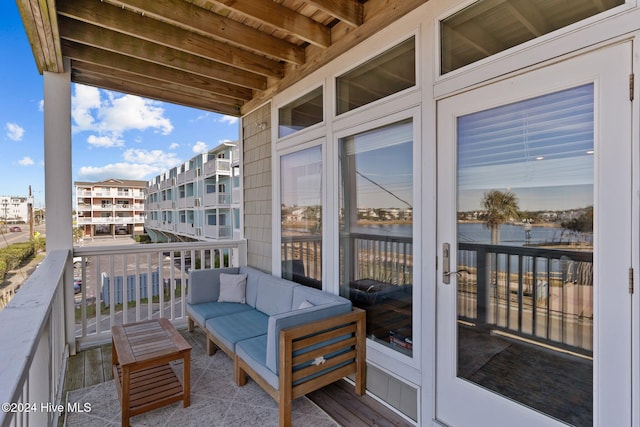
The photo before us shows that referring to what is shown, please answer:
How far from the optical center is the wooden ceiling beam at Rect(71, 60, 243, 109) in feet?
11.3

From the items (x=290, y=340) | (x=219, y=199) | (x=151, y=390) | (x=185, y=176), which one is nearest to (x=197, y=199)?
(x=185, y=176)

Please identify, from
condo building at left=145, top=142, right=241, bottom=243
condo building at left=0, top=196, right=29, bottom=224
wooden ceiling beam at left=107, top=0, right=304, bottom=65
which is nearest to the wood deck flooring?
condo building at left=0, top=196, right=29, bottom=224

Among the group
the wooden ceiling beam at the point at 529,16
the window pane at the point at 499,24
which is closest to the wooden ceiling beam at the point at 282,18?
the window pane at the point at 499,24

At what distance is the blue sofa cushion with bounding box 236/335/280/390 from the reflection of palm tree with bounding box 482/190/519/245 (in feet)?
5.62

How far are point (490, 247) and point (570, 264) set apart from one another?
0.40 meters

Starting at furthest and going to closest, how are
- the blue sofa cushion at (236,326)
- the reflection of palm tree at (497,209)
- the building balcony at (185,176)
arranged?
the building balcony at (185,176), the blue sofa cushion at (236,326), the reflection of palm tree at (497,209)

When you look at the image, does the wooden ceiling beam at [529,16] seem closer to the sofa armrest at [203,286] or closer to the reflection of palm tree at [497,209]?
the reflection of palm tree at [497,209]

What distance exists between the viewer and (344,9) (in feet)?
8.08

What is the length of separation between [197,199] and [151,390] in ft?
46.6

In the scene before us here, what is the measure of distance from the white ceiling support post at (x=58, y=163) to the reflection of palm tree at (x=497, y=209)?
12.4 feet

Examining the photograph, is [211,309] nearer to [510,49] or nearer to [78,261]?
[78,261]

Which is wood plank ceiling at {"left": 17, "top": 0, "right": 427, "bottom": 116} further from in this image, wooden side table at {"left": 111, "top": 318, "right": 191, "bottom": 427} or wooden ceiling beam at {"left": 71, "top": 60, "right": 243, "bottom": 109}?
wooden side table at {"left": 111, "top": 318, "right": 191, "bottom": 427}

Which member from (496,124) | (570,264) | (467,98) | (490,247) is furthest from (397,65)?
(570,264)

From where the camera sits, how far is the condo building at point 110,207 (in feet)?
28.9
